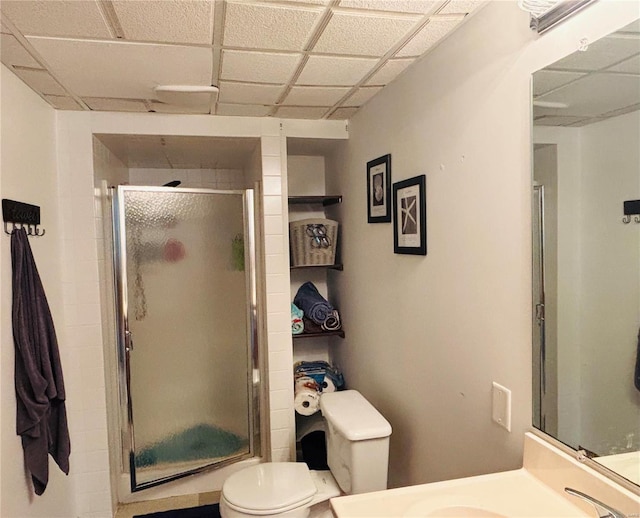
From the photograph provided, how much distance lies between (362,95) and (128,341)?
1738mm

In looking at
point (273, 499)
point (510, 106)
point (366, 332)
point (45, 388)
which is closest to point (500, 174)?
point (510, 106)

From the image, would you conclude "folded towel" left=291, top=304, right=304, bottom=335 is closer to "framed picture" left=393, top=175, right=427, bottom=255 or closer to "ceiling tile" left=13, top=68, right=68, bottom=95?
"framed picture" left=393, top=175, right=427, bottom=255

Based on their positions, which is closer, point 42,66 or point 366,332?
point 42,66

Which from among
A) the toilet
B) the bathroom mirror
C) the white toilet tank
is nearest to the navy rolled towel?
the toilet

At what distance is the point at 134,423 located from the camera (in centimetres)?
252

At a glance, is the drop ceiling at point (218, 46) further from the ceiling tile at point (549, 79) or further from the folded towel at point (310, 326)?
the folded towel at point (310, 326)

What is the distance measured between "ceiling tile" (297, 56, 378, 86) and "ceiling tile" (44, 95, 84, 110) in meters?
1.05

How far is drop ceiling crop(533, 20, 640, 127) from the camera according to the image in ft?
3.03

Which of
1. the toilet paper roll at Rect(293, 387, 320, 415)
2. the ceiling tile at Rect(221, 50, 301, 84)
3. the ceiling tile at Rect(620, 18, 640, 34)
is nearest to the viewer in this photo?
the ceiling tile at Rect(620, 18, 640, 34)

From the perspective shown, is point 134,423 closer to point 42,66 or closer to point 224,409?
point 224,409

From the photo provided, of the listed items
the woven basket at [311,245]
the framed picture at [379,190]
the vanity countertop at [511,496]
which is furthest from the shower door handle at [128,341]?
the vanity countertop at [511,496]

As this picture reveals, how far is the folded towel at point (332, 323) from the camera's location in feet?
9.09

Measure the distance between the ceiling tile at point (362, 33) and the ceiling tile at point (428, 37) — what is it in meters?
0.06

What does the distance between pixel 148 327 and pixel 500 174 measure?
1.98 m
